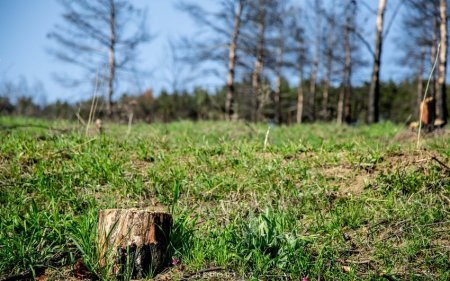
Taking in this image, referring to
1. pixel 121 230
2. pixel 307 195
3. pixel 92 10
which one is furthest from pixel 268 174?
pixel 92 10

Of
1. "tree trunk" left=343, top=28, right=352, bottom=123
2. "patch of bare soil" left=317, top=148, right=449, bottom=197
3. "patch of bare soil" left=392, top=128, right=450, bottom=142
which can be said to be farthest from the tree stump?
"tree trunk" left=343, top=28, right=352, bottom=123

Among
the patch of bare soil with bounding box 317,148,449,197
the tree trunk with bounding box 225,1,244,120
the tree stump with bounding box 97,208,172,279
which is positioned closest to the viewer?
the tree stump with bounding box 97,208,172,279

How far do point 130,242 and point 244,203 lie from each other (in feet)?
3.95

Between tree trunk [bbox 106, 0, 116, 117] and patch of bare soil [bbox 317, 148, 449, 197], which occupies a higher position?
tree trunk [bbox 106, 0, 116, 117]

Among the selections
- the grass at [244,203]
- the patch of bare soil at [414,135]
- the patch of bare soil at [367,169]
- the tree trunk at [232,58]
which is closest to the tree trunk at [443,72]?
the patch of bare soil at [414,135]

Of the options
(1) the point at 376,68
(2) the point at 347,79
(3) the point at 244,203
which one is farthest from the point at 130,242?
(2) the point at 347,79

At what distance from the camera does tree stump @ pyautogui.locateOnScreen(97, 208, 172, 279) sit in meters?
2.42

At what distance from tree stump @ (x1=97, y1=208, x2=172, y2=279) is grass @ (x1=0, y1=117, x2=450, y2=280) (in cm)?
9

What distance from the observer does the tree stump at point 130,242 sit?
2.42 meters

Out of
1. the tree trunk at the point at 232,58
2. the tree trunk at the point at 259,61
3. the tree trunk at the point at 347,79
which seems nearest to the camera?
the tree trunk at the point at 232,58

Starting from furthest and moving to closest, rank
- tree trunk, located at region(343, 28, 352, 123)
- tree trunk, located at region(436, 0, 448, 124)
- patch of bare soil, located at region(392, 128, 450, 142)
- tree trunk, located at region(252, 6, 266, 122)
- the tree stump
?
1. tree trunk, located at region(343, 28, 352, 123)
2. tree trunk, located at region(252, 6, 266, 122)
3. tree trunk, located at region(436, 0, 448, 124)
4. patch of bare soil, located at region(392, 128, 450, 142)
5. the tree stump

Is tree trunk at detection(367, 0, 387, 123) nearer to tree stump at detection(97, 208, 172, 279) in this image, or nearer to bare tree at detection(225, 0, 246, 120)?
bare tree at detection(225, 0, 246, 120)

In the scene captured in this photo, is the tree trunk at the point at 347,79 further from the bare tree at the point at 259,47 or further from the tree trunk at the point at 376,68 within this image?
the tree trunk at the point at 376,68

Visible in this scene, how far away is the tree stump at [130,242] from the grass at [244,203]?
95 millimetres
